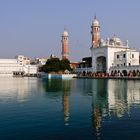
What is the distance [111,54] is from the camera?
63.1m

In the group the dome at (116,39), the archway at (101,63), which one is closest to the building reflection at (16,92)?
the archway at (101,63)

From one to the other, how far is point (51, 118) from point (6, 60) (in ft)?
338

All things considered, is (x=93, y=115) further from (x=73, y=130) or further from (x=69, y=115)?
(x=73, y=130)

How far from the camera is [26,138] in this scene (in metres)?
7.62

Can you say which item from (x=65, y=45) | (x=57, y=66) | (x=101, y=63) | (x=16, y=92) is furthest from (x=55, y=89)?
(x=65, y=45)

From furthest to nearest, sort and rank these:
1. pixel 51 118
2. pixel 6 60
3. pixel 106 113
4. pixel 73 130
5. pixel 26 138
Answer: pixel 6 60 → pixel 106 113 → pixel 51 118 → pixel 73 130 → pixel 26 138

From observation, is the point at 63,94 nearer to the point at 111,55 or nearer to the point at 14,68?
the point at 111,55

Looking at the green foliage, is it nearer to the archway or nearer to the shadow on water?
the archway

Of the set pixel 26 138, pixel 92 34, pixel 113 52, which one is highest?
pixel 92 34

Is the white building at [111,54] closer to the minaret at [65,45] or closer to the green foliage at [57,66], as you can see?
the green foliage at [57,66]

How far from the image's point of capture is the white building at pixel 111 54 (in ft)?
197

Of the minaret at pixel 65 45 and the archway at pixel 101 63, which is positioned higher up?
the minaret at pixel 65 45

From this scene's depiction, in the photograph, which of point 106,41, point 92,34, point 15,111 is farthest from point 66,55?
point 15,111

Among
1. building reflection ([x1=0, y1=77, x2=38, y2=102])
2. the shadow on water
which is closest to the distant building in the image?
the shadow on water
